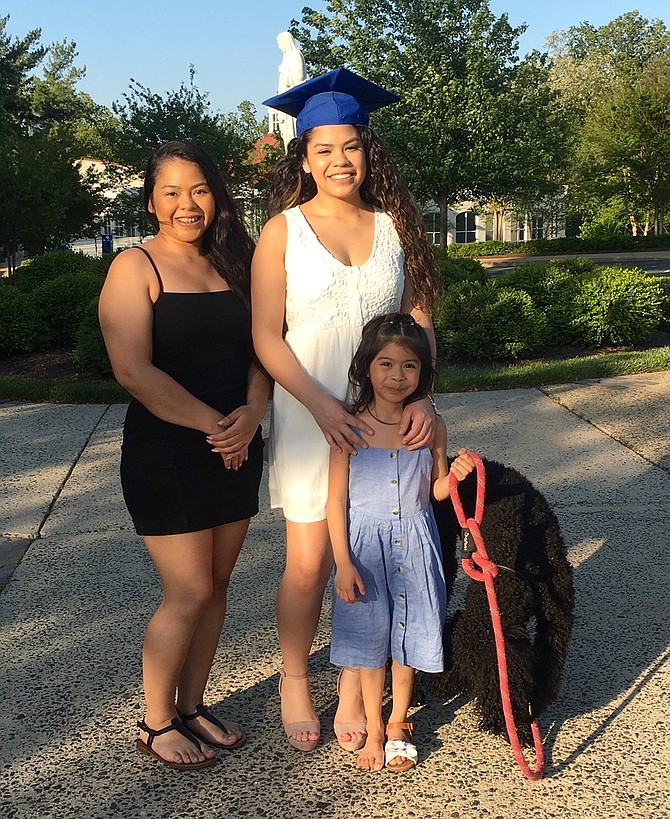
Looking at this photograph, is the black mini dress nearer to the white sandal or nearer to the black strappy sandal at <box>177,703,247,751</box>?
the black strappy sandal at <box>177,703,247,751</box>

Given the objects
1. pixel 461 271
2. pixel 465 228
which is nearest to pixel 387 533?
pixel 461 271

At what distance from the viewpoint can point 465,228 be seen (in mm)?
42188

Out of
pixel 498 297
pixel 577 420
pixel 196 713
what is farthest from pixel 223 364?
pixel 498 297

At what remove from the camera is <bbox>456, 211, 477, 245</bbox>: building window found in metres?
41.9

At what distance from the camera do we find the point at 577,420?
6.01 metres

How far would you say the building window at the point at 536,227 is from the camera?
129 ft

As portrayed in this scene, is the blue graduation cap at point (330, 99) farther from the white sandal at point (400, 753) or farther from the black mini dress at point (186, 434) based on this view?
the white sandal at point (400, 753)

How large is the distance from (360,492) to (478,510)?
13.1 inches

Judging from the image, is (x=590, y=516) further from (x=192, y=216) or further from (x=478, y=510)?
(x=192, y=216)

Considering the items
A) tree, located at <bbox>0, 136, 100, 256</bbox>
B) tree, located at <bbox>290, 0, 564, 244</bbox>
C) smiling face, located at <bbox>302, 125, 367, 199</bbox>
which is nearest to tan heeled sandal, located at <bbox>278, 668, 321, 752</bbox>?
smiling face, located at <bbox>302, 125, 367, 199</bbox>

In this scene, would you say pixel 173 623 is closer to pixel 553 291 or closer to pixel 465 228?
pixel 553 291

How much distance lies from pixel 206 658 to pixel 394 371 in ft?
3.38

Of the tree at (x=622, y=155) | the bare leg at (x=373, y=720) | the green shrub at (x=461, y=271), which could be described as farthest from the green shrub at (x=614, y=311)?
the tree at (x=622, y=155)

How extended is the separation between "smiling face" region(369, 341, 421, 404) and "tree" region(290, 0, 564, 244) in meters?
20.6
